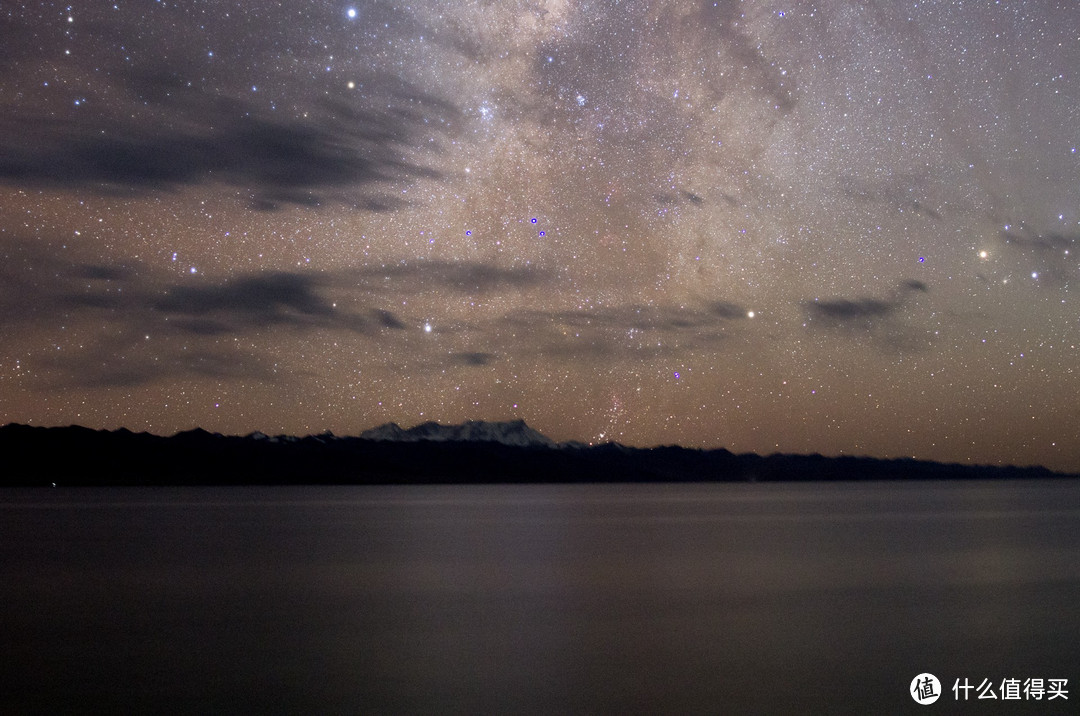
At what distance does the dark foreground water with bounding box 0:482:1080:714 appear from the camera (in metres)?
11.3

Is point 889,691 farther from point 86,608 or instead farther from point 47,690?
point 86,608

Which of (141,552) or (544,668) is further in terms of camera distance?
(141,552)

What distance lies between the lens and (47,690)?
11.4 metres

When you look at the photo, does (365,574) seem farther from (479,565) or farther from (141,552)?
(141,552)

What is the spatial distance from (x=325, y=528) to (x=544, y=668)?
37262 mm

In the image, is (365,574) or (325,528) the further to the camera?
(325,528)

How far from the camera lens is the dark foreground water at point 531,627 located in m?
11.3

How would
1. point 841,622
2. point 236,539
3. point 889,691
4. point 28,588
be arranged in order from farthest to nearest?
point 236,539 < point 28,588 < point 841,622 < point 889,691

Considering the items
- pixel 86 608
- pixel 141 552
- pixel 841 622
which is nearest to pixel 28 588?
pixel 86 608

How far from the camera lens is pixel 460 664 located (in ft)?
43.6

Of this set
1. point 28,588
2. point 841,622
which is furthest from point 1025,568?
point 28,588

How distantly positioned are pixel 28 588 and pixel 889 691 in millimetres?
19410

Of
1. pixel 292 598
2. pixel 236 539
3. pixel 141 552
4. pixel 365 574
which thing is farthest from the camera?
pixel 236 539

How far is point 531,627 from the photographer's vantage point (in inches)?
648
